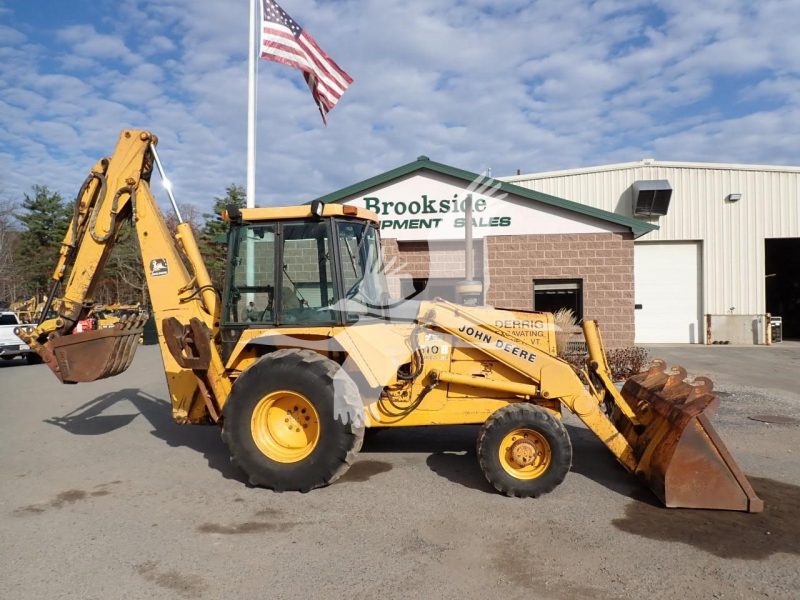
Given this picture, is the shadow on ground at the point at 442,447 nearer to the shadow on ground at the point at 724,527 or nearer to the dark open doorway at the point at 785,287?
the shadow on ground at the point at 724,527

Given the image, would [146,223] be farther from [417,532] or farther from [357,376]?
[417,532]

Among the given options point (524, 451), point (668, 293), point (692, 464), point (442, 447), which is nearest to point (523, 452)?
point (524, 451)

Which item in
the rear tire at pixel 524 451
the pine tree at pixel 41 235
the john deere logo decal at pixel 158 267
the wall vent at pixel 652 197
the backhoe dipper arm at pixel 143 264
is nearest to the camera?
the rear tire at pixel 524 451

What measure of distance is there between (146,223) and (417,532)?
4.58 meters

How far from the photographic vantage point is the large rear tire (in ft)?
17.8

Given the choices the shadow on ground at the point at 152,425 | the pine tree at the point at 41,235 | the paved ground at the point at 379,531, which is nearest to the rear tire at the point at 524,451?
the paved ground at the point at 379,531

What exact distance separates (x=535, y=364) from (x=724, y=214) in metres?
19.9

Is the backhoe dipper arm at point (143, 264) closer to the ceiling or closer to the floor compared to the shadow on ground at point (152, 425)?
closer to the ceiling

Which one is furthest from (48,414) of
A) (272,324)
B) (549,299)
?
(549,299)

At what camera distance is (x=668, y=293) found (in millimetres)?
21844

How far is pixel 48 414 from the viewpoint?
9727 mm

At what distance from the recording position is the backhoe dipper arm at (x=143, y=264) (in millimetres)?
6461

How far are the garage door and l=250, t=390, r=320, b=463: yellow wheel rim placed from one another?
18.5 m

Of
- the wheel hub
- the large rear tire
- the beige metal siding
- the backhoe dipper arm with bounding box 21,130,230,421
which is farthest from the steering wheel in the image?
the beige metal siding
